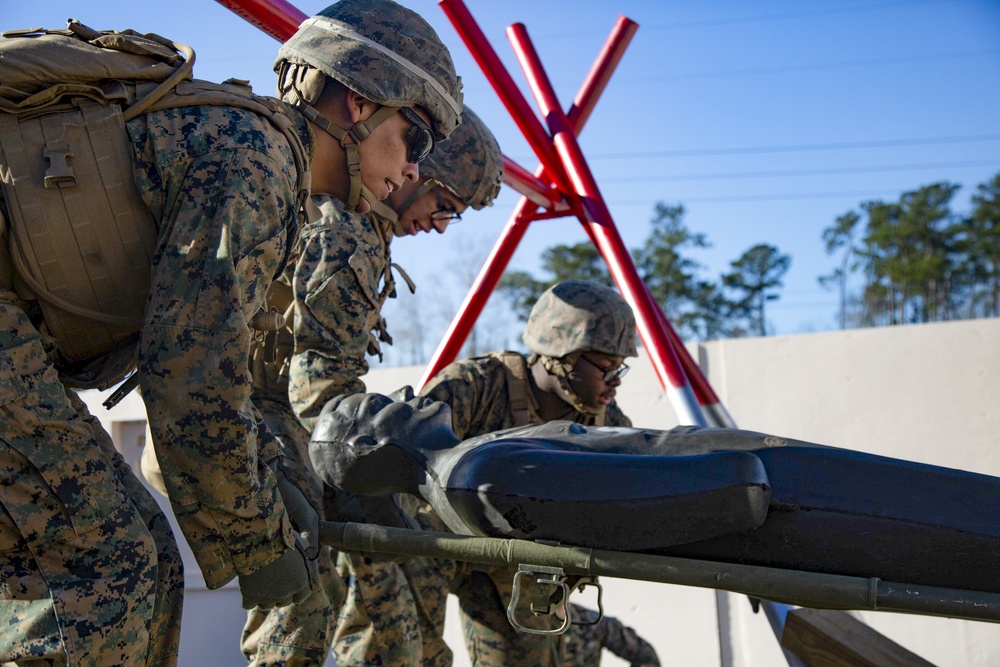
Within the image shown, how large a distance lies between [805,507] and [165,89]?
152 centimetres

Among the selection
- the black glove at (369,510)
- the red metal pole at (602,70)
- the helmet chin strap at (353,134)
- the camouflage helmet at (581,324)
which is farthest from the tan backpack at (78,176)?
the red metal pole at (602,70)

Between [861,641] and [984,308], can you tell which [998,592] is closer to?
[861,641]

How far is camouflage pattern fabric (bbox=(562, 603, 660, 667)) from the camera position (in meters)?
4.68

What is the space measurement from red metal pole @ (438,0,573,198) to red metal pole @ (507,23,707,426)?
0.08 m

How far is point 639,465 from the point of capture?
2158 mm

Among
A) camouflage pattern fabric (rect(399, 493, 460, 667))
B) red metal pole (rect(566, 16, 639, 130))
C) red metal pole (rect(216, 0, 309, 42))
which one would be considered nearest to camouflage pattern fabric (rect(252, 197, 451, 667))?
camouflage pattern fabric (rect(399, 493, 460, 667))

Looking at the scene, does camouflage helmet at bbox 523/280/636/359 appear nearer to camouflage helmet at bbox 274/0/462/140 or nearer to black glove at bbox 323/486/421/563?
black glove at bbox 323/486/421/563

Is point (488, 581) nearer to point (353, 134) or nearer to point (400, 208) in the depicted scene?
point (400, 208)

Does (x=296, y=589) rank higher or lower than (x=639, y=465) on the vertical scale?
lower

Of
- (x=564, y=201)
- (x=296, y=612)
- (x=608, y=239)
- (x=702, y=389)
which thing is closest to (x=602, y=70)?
(x=564, y=201)

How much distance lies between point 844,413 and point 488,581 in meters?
3.13

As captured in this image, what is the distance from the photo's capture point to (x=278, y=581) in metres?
2.08

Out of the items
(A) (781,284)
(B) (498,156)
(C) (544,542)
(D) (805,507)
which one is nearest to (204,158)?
(C) (544,542)

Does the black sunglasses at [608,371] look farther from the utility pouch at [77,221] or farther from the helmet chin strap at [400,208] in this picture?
the utility pouch at [77,221]
